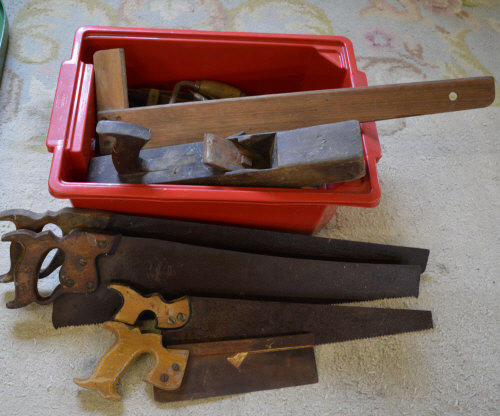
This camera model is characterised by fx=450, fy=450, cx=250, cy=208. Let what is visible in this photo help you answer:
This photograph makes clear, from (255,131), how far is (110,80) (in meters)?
0.37

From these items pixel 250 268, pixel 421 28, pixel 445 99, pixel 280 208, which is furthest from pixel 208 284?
pixel 421 28

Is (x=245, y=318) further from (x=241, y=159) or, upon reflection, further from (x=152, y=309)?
(x=241, y=159)

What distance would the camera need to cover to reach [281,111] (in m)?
1.04

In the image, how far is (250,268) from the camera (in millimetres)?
1043

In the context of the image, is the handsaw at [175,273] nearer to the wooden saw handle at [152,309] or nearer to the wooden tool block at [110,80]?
the wooden saw handle at [152,309]

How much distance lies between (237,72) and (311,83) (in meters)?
0.21

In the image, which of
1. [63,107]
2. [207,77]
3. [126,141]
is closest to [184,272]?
[126,141]

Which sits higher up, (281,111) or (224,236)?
(281,111)

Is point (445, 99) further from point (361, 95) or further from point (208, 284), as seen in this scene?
point (208, 284)

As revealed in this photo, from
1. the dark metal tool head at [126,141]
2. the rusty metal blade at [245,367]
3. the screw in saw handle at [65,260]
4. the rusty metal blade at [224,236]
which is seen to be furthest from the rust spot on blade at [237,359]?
the dark metal tool head at [126,141]

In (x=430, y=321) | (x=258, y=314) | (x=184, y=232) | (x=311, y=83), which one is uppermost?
(x=311, y=83)

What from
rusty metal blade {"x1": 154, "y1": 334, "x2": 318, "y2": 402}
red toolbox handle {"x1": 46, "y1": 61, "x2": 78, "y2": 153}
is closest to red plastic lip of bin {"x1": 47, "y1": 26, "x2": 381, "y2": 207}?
red toolbox handle {"x1": 46, "y1": 61, "x2": 78, "y2": 153}

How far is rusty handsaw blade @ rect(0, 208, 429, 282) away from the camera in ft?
3.25

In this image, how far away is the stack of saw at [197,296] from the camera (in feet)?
3.20
